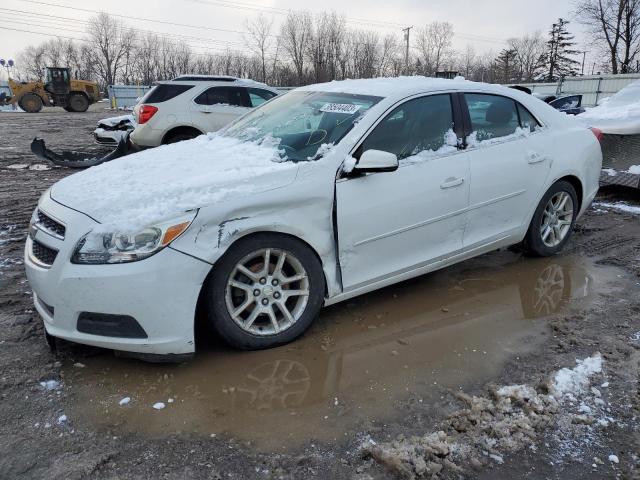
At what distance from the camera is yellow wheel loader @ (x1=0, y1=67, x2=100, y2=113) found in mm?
31953

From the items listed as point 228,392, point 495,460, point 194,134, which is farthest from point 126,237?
point 194,134

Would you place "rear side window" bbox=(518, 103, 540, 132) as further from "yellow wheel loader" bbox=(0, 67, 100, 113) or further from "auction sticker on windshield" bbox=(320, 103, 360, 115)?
"yellow wheel loader" bbox=(0, 67, 100, 113)

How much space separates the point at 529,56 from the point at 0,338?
86.5 metres

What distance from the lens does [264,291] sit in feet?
10.5

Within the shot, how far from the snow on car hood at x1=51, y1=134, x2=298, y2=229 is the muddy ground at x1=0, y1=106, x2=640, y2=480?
95 cm

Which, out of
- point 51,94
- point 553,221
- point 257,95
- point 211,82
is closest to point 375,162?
point 553,221

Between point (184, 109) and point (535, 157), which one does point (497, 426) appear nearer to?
point (535, 157)

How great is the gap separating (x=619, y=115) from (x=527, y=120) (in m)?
3.87

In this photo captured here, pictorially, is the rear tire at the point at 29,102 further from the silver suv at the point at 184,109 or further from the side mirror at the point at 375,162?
the side mirror at the point at 375,162

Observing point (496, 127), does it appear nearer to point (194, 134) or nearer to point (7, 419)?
point (7, 419)

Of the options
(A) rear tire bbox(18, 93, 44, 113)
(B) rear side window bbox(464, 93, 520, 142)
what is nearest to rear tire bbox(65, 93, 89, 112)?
(A) rear tire bbox(18, 93, 44, 113)

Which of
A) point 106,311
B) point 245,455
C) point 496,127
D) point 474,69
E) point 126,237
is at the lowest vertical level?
point 245,455

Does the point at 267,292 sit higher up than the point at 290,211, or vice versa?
the point at 290,211

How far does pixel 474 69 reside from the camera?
3108 inches
